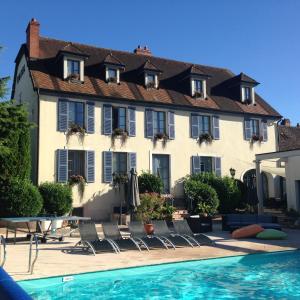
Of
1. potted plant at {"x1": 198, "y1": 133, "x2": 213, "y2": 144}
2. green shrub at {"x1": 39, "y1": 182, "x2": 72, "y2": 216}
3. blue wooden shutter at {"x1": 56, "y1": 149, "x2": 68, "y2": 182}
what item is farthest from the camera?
potted plant at {"x1": 198, "y1": 133, "x2": 213, "y2": 144}

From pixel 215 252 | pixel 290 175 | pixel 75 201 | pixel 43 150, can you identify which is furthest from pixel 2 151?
pixel 290 175

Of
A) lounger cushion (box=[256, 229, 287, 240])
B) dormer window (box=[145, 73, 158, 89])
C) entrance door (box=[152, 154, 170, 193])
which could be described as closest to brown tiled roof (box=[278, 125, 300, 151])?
entrance door (box=[152, 154, 170, 193])

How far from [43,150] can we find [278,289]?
15508 mm

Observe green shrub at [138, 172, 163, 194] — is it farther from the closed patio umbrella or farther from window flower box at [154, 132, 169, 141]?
the closed patio umbrella

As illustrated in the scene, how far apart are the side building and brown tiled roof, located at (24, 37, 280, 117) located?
0.23 feet

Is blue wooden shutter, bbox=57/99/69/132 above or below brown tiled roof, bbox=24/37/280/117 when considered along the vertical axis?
below

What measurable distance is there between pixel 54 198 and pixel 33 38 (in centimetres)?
967

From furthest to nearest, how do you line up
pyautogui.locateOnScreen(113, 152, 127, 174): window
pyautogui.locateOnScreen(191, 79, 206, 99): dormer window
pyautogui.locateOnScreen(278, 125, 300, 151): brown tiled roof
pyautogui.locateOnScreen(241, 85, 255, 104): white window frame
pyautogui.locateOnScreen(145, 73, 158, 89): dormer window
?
pyautogui.locateOnScreen(278, 125, 300, 151): brown tiled roof
pyautogui.locateOnScreen(241, 85, 255, 104): white window frame
pyautogui.locateOnScreen(191, 79, 206, 99): dormer window
pyautogui.locateOnScreen(145, 73, 158, 89): dormer window
pyautogui.locateOnScreen(113, 152, 127, 174): window

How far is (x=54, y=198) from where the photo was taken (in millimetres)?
20719

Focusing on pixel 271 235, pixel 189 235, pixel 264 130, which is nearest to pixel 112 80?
pixel 264 130

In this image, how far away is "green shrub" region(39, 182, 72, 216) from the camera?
2067cm

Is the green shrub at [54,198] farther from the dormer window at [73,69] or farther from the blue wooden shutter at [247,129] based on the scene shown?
the blue wooden shutter at [247,129]

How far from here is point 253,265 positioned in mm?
11359

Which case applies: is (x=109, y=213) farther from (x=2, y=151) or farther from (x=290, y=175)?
(x=290, y=175)
